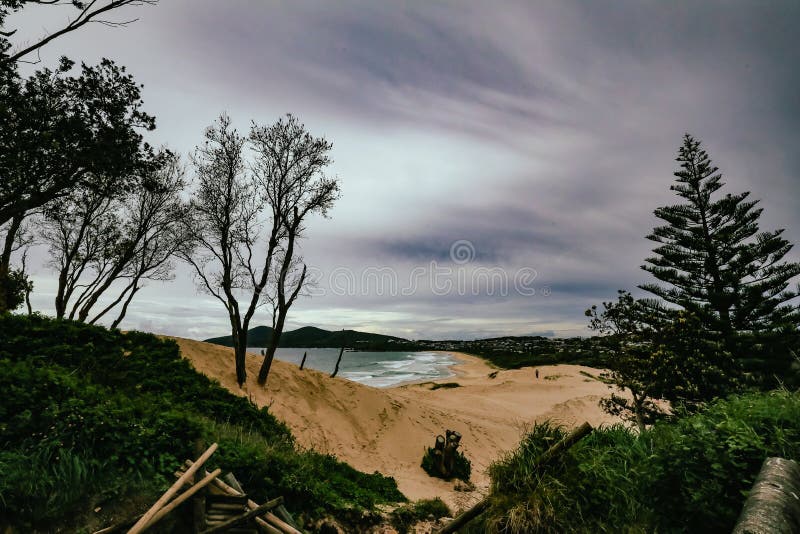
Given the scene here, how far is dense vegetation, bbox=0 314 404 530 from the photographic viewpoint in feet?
11.8

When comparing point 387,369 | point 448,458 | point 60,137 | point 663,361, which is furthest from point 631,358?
point 387,369

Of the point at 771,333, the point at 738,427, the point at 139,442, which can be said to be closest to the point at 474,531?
the point at 738,427

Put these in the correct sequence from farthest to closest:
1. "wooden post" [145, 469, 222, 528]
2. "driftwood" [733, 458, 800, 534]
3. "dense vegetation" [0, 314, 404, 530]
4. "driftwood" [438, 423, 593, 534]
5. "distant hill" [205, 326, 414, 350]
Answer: "distant hill" [205, 326, 414, 350], "driftwood" [438, 423, 593, 534], "dense vegetation" [0, 314, 404, 530], "wooden post" [145, 469, 222, 528], "driftwood" [733, 458, 800, 534]

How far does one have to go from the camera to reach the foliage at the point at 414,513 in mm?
6754

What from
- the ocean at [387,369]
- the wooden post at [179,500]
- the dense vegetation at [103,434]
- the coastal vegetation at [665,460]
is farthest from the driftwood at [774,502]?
the ocean at [387,369]

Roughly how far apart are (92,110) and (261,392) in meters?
10.4

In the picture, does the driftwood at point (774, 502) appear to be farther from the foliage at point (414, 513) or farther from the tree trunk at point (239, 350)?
the tree trunk at point (239, 350)

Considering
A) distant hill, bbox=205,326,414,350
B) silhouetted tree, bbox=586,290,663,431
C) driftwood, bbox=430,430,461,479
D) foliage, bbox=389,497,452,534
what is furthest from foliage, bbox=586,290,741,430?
distant hill, bbox=205,326,414,350

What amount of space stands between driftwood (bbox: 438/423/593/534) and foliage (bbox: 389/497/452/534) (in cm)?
255

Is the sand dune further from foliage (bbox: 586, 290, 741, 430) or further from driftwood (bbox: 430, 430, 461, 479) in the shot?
foliage (bbox: 586, 290, 741, 430)

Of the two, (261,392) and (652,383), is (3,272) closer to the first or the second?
(261,392)

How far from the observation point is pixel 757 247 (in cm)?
1599

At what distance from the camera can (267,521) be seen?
4.25 metres

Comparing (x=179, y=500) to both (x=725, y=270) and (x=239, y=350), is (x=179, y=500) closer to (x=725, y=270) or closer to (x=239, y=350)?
(x=239, y=350)
